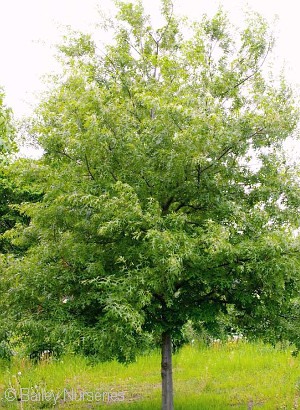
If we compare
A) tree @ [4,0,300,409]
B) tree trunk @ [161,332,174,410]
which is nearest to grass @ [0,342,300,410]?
tree trunk @ [161,332,174,410]

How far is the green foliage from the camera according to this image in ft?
17.6

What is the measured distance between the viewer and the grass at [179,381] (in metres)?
8.10

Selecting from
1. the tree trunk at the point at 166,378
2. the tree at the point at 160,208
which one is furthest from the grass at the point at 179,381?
the tree at the point at 160,208

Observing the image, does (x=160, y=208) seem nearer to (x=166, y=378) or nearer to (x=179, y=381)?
(x=166, y=378)

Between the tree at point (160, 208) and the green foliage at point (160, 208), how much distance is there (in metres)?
0.02

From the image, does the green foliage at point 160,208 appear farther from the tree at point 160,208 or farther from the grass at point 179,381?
the grass at point 179,381

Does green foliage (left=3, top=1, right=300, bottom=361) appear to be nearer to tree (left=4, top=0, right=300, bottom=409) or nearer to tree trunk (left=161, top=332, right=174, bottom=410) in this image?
tree (left=4, top=0, right=300, bottom=409)

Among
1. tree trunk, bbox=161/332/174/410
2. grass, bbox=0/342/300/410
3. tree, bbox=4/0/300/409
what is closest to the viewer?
tree, bbox=4/0/300/409

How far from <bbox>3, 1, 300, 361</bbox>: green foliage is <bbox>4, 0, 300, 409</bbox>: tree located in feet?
0.06

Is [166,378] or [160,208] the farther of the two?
[166,378]

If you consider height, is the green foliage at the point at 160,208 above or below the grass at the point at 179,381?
above

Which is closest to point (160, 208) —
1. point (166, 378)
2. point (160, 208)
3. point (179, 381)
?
point (160, 208)

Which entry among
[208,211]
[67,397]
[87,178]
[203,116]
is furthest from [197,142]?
[67,397]

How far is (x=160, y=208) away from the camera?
598 centimetres
